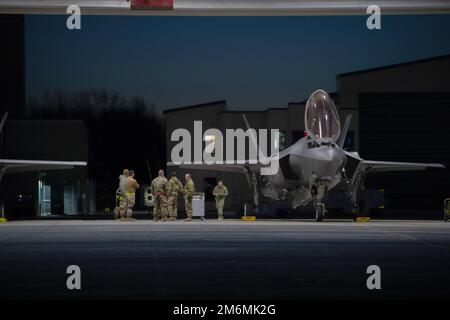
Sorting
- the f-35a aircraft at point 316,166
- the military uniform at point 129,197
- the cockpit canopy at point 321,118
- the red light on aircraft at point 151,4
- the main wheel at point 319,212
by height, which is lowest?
the main wheel at point 319,212

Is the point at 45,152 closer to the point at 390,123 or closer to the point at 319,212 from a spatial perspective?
the point at 319,212

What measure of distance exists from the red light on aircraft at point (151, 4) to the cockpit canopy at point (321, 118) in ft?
32.2

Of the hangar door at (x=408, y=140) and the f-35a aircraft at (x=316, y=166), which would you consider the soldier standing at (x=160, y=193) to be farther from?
the hangar door at (x=408, y=140)

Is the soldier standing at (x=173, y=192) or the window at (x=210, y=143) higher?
the window at (x=210, y=143)

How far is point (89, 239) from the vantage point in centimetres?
1830

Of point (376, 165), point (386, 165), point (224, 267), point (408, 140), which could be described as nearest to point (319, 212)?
point (376, 165)

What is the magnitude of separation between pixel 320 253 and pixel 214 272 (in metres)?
3.62

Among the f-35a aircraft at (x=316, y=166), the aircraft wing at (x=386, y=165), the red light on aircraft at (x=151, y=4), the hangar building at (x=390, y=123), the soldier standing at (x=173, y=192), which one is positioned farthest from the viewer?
the hangar building at (x=390, y=123)

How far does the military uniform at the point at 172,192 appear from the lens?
29484 millimetres

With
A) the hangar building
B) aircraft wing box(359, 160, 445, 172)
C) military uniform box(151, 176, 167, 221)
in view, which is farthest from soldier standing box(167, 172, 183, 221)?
the hangar building

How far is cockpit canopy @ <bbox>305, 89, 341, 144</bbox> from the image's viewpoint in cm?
2522

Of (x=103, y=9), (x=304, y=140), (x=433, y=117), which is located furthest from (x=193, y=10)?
(x=433, y=117)

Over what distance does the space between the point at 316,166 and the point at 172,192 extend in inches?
209

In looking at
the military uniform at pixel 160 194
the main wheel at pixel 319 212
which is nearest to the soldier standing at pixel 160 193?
the military uniform at pixel 160 194
